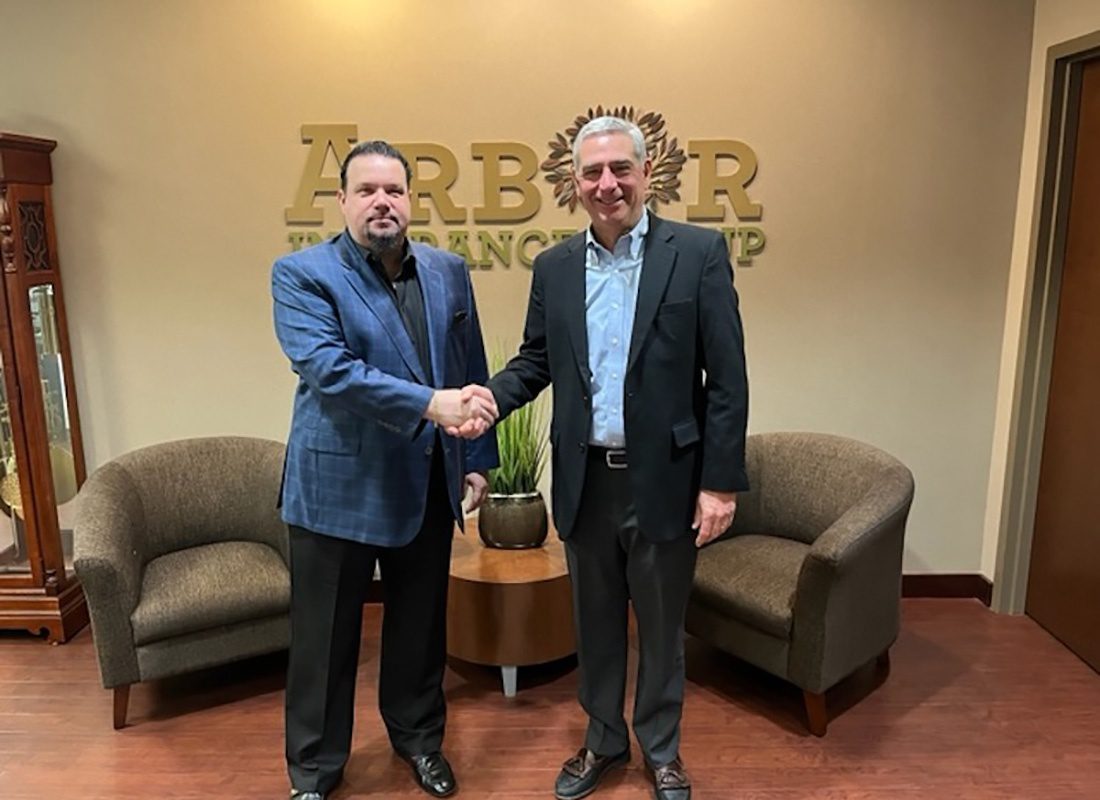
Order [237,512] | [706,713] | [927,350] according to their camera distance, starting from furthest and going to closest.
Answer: [927,350]
[237,512]
[706,713]

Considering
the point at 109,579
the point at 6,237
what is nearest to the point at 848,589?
the point at 109,579

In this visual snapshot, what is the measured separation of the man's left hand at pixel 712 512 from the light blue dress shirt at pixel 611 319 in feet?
0.78

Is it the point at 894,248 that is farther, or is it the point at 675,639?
the point at 894,248

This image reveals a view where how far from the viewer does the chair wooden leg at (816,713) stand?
8.34 feet

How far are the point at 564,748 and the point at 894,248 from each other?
2213 mm

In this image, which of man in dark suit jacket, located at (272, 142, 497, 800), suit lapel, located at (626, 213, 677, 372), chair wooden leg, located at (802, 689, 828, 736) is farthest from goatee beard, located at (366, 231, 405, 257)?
chair wooden leg, located at (802, 689, 828, 736)

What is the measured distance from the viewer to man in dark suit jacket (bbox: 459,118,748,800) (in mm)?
1979

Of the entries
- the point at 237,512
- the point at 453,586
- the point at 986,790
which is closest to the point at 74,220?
the point at 237,512

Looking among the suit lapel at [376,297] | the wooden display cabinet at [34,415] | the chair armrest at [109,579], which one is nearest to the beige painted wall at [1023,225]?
the suit lapel at [376,297]

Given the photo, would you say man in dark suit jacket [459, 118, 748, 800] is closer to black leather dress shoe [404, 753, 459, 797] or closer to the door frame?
black leather dress shoe [404, 753, 459, 797]

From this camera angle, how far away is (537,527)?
290 centimetres

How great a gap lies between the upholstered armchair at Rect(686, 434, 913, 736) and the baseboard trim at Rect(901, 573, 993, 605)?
0.67 metres

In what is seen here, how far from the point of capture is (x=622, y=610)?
2.23 m

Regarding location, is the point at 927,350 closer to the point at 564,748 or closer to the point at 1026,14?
the point at 1026,14
